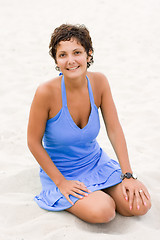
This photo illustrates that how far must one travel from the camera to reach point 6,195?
2.71 meters

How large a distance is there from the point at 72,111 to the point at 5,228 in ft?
3.06

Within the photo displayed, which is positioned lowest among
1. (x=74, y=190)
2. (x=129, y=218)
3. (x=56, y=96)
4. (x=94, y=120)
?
(x=129, y=218)

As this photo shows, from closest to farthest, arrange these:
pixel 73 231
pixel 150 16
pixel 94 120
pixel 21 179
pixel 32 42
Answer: pixel 73 231, pixel 94 120, pixel 21 179, pixel 32 42, pixel 150 16

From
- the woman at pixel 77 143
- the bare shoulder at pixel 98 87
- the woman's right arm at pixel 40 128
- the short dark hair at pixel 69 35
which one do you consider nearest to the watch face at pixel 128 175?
the woman at pixel 77 143

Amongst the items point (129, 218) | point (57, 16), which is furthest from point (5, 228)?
point (57, 16)

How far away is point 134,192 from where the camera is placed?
8.01 feet

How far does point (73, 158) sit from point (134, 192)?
519mm

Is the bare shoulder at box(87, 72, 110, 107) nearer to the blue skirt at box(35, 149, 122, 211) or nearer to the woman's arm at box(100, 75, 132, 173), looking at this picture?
the woman's arm at box(100, 75, 132, 173)

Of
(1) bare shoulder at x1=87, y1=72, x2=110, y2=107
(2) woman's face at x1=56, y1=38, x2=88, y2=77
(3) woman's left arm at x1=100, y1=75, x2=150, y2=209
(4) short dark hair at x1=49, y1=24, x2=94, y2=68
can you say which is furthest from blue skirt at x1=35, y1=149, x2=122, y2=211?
(4) short dark hair at x1=49, y1=24, x2=94, y2=68

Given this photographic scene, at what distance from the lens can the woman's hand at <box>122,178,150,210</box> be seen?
7.89 ft

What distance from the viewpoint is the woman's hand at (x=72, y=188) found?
2402mm

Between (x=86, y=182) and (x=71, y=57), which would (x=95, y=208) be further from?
(x=71, y=57)


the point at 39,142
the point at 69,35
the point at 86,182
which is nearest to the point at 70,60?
the point at 69,35

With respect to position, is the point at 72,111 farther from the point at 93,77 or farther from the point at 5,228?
the point at 5,228
